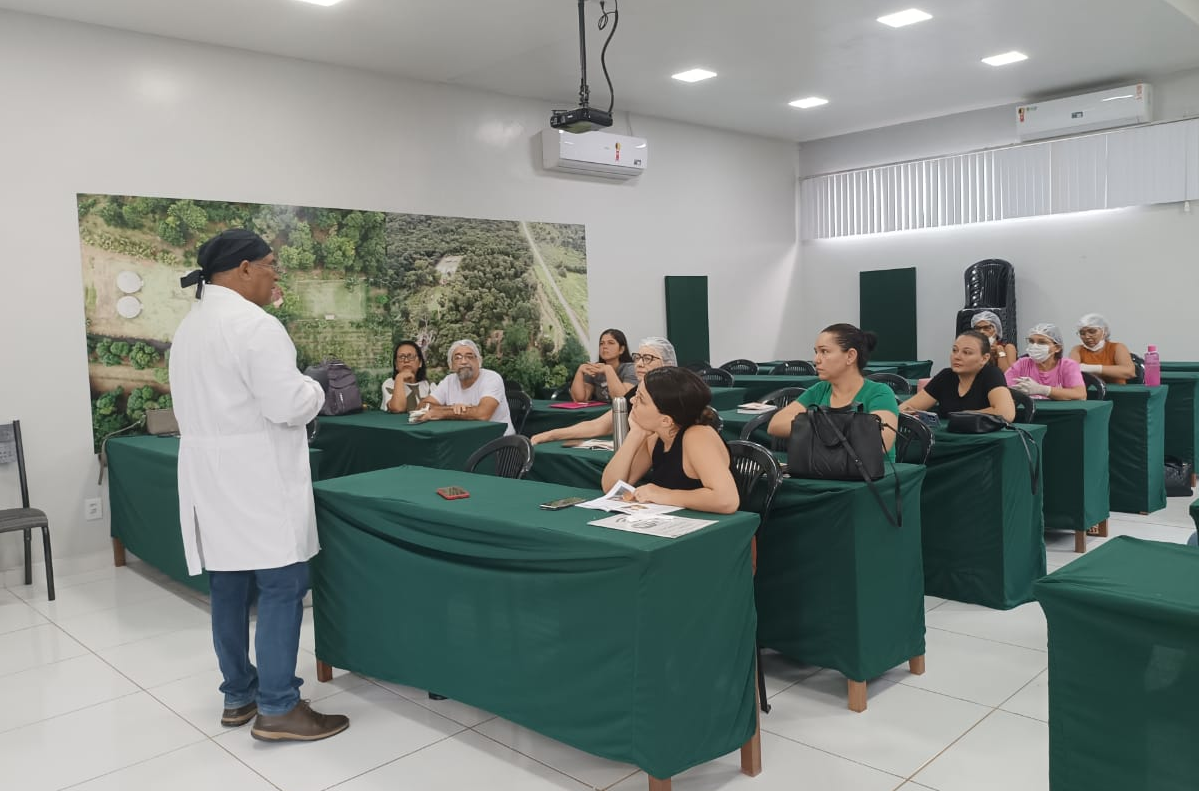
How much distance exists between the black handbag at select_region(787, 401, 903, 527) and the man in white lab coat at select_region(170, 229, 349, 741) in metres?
1.78

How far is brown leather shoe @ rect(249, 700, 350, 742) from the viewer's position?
3.15m

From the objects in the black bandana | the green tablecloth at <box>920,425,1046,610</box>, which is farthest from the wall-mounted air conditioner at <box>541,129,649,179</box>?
the black bandana

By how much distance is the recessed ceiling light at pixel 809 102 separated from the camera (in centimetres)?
903

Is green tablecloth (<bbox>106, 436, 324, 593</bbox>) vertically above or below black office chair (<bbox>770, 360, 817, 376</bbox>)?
below

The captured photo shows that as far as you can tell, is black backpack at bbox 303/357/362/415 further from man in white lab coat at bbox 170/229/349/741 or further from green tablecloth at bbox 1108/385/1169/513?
green tablecloth at bbox 1108/385/1169/513

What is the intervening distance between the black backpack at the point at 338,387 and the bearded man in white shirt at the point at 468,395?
92 cm

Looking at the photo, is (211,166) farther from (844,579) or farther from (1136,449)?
(1136,449)

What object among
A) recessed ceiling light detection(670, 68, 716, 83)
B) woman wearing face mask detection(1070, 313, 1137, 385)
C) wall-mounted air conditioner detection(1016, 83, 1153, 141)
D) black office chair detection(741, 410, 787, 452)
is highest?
recessed ceiling light detection(670, 68, 716, 83)

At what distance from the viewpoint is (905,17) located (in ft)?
21.4

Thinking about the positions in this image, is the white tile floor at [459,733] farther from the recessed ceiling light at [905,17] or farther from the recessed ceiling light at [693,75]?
the recessed ceiling light at [693,75]

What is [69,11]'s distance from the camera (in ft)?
18.3

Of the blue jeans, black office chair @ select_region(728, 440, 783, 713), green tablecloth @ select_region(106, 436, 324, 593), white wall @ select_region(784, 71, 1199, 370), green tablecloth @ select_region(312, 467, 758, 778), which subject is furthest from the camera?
white wall @ select_region(784, 71, 1199, 370)

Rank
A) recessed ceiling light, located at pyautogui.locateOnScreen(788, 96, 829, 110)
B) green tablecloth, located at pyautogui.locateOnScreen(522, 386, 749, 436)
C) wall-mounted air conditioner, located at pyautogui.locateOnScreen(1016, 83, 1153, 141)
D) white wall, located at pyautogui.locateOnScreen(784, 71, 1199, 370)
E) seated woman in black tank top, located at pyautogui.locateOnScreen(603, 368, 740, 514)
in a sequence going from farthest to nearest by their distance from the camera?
recessed ceiling light, located at pyautogui.locateOnScreen(788, 96, 829, 110), white wall, located at pyautogui.locateOnScreen(784, 71, 1199, 370), wall-mounted air conditioner, located at pyautogui.locateOnScreen(1016, 83, 1153, 141), green tablecloth, located at pyautogui.locateOnScreen(522, 386, 749, 436), seated woman in black tank top, located at pyautogui.locateOnScreen(603, 368, 740, 514)

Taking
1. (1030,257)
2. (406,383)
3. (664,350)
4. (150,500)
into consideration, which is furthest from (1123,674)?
(1030,257)
